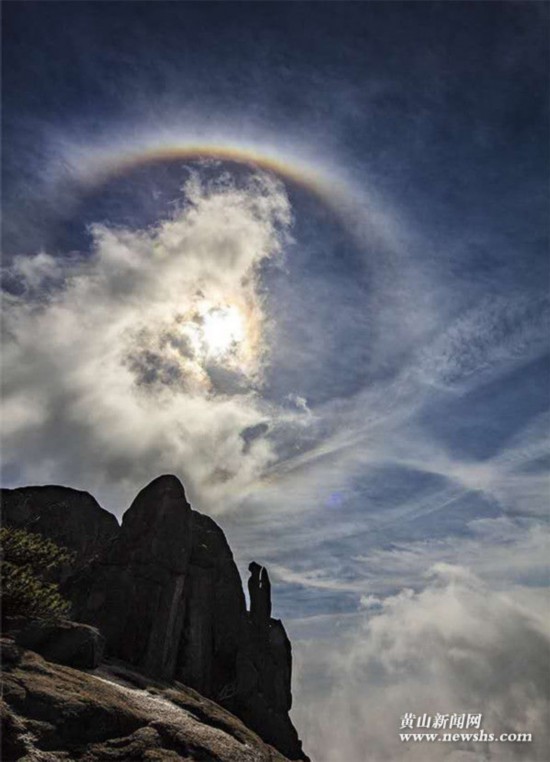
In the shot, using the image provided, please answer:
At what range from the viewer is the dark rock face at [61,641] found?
4503 cm

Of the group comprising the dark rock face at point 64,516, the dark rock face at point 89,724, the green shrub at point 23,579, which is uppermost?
the dark rock face at point 64,516

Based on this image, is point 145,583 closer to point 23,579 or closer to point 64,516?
point 23,579

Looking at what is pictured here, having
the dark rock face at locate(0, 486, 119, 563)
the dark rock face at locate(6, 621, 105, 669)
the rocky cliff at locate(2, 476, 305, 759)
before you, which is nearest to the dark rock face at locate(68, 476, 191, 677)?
the rocky cliff at locate(2, 476, 305, 759)

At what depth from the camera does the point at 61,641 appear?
47.3 metres

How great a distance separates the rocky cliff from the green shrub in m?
20.5

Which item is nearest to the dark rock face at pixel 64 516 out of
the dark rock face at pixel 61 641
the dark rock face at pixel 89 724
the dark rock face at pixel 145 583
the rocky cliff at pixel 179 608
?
→ the rocky cliff at pixel 179 608

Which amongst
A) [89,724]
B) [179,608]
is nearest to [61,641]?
[89,724]

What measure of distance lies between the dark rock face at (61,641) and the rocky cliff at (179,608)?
16415mm

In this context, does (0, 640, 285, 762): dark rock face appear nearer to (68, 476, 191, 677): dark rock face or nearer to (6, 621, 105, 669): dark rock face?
(6, 621, 105, 669): dark rock face

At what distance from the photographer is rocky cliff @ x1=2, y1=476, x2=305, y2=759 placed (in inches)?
2785

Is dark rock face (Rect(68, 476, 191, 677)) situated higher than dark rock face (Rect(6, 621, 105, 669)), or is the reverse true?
dark rock face (Rect(68, 476, 191, 677))

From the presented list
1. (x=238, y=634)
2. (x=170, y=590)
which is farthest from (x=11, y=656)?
(x=238, y=634)

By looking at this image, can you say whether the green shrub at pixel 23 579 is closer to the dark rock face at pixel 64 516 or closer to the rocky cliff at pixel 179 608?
the rocky cliff at pixel 179 608

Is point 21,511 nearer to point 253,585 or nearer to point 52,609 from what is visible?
point 253,585
